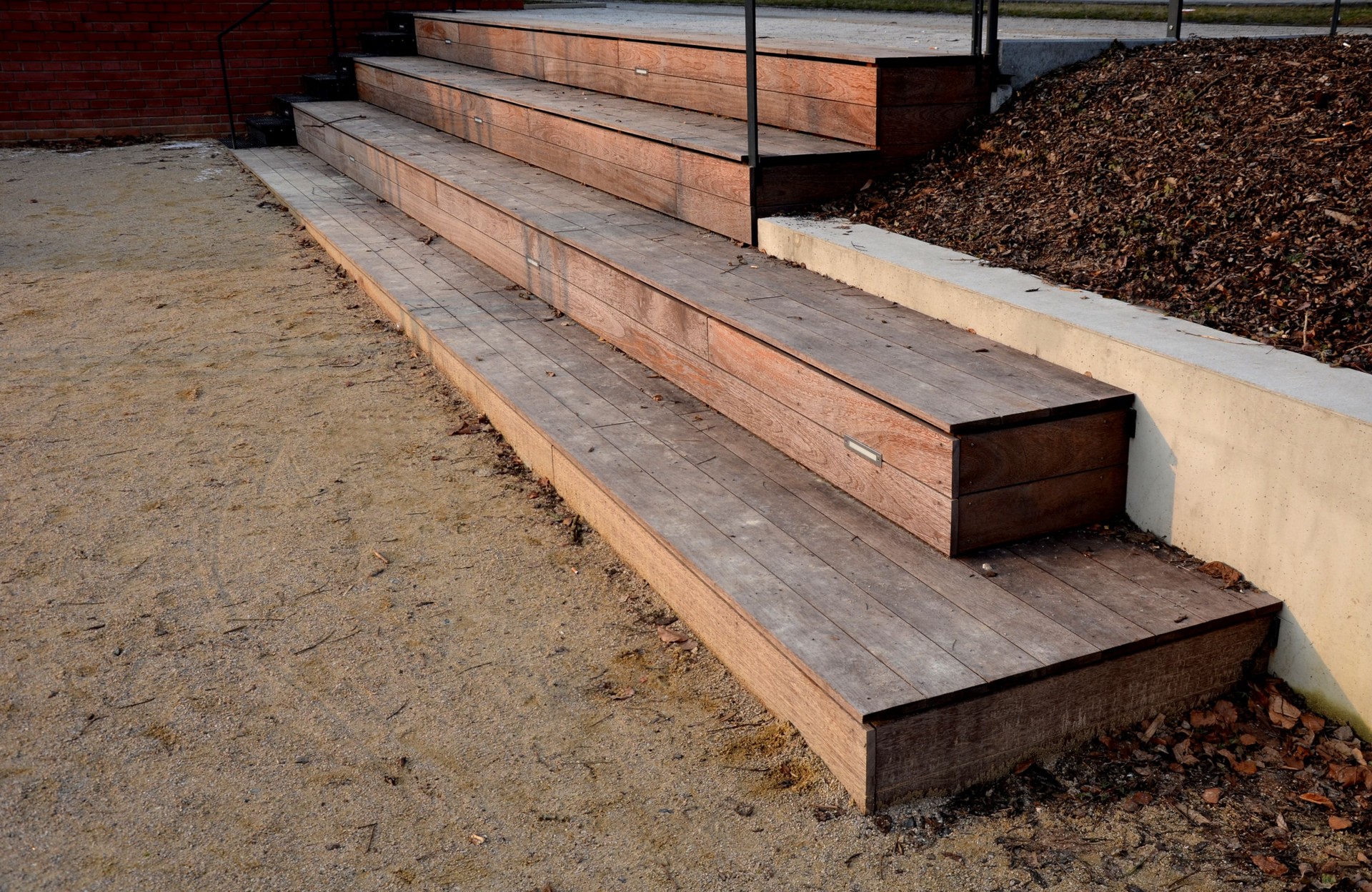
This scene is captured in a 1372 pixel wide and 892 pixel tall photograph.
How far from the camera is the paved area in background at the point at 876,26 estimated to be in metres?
6.07

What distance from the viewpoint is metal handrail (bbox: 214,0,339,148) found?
1086 cm

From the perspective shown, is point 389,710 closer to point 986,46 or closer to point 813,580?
point 813,580

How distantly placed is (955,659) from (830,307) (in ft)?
4.92

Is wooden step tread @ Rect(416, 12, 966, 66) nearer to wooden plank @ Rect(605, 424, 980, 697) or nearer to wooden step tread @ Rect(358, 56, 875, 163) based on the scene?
wooden step tread @ Rect(358, 56, 875, 163)

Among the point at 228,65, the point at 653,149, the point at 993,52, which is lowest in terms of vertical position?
the point at 653,149

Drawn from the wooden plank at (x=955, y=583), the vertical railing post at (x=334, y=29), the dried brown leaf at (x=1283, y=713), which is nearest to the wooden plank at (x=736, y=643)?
the wooden plank at (x=955, y=583)

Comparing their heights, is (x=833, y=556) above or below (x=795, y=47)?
below

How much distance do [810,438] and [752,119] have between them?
141 cm

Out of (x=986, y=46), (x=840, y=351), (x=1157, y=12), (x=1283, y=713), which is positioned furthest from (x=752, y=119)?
(x=1157, y=12)

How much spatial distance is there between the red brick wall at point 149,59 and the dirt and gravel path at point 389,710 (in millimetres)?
7827

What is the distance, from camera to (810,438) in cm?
309

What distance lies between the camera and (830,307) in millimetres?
3467

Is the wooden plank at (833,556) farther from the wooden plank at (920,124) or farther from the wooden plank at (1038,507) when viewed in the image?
the wooden plank at (920,124)

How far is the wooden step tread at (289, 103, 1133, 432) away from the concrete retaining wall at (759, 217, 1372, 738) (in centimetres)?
11
